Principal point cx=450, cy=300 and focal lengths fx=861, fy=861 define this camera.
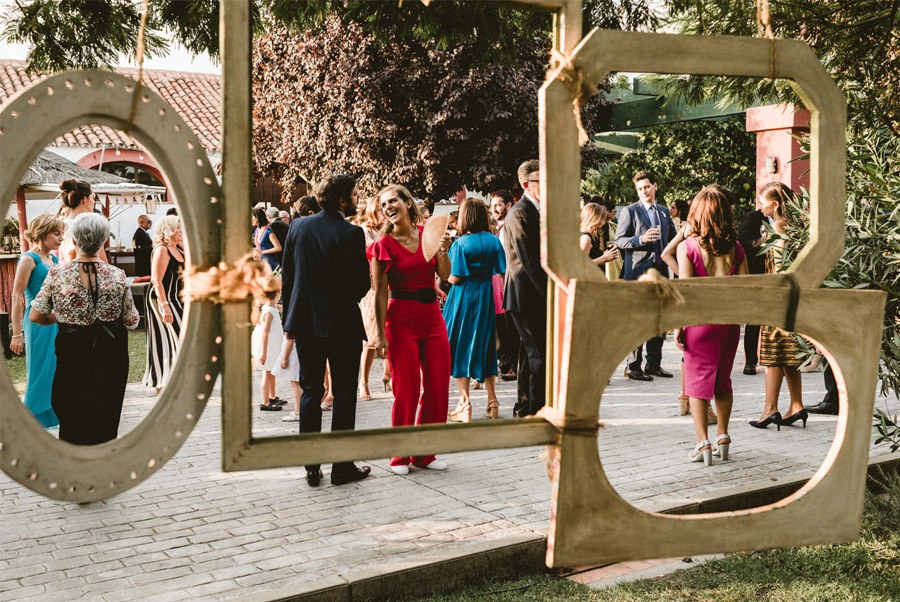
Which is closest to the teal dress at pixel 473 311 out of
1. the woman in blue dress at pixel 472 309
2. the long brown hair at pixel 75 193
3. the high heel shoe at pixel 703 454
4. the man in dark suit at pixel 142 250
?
the woman in blue dress at pixel 472 309

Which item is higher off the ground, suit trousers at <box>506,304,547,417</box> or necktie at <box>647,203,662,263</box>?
necktie at <box>647,203,662,263</box>

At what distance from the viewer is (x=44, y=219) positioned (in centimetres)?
611

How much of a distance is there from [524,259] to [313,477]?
2.23 m

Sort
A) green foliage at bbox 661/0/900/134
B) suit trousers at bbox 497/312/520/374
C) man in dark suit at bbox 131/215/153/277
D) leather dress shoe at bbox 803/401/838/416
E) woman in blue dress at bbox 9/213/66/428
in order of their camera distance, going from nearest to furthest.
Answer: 1. green foliage at bbox 661/0/900/134
2. woman in blue dress at bbox 9/213/66/428
3. leather dress shoe at bbox 803/401/838/416
4. suit trousers at bbox 497/312/520/374
5. man in dark suit at bbox 131/215/153/277

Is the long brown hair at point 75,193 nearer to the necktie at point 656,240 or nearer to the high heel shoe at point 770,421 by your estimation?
the necktie at point 656,240

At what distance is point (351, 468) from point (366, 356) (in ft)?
9.50

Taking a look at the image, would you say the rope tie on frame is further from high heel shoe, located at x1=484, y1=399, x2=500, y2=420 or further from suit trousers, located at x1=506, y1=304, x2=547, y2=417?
high heel shoe, located at x1=484, y1=399, x2=500, y2=420

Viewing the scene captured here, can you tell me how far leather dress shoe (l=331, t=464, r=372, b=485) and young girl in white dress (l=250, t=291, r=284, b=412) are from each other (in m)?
2.13

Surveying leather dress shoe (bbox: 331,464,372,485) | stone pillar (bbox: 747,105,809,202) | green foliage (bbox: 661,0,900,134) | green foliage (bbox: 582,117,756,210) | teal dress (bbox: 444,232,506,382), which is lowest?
leather dress shoe (bbox: 331,464,372,485)

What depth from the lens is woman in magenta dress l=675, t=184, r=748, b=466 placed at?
5766 mm

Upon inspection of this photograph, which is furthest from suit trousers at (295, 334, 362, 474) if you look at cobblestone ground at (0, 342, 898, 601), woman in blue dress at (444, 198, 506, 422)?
woman in blue dress at (444, 198, 506, 422)

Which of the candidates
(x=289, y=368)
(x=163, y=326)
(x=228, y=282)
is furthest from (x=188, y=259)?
(x=163, y=326)

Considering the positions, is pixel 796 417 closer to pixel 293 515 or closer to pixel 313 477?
pixel 313 477

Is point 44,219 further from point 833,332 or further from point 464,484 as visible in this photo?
point 833,332
